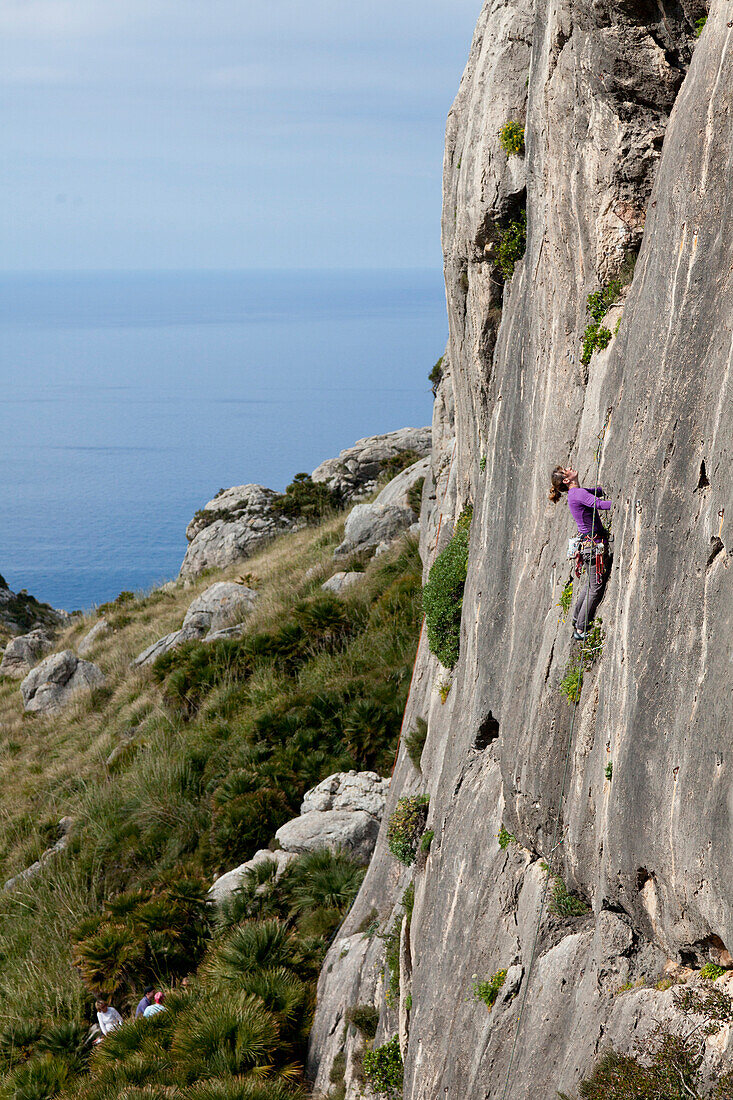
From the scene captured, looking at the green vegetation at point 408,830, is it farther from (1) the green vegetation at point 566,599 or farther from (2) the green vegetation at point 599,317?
(2) the green vegetation at point 599,317

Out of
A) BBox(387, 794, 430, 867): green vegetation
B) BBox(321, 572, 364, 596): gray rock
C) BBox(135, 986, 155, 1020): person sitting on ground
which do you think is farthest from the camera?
BBox(321, 572, 364, 596): gray rock

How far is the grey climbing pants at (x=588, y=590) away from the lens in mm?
5938

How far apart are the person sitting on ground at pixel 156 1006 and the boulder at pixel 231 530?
22.6 metres

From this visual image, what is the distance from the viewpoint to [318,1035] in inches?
462

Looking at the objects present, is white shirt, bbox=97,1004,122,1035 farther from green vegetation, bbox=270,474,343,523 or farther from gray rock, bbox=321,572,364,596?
green vegetation, bbox=270,474,343,523

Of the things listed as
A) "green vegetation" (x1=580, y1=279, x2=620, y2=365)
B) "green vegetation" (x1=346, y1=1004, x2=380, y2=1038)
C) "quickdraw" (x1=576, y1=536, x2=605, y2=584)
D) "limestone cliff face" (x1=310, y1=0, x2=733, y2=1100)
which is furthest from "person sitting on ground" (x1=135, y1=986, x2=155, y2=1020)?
"green vegetation" (x1=580, y1=279, x2=620, y2=365)

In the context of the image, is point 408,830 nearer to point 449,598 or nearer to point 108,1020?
point 449,598

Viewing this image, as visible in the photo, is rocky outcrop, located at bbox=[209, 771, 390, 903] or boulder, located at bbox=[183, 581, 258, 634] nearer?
rocky outcrop, located at bbox=[209, 771, 390, 903]

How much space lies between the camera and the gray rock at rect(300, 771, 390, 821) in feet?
52.9

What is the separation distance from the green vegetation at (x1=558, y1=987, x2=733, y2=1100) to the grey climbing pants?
2.46 m

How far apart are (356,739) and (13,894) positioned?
8276mm

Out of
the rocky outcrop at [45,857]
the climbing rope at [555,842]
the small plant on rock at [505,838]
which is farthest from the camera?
the rocky outcrop at [45,857]

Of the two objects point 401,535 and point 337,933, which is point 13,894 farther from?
point 401,535

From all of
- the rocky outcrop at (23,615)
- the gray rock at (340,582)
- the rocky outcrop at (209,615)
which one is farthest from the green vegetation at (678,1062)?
the rocky outcrop at (23,615)
